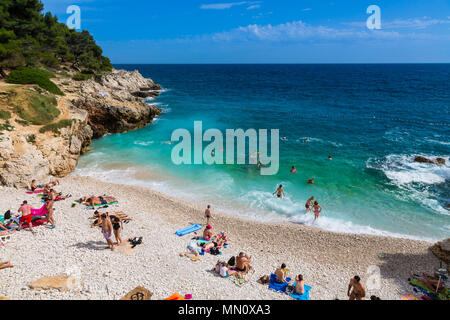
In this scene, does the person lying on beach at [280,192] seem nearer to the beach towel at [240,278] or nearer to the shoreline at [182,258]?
the shoreline at [182,258]

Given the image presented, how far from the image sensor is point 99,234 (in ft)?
41.9

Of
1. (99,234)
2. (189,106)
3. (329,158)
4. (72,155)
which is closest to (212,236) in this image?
(99,234)

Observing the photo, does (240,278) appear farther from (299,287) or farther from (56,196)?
(56,196)

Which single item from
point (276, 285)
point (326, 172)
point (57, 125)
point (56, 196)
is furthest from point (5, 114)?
point (326, 172)

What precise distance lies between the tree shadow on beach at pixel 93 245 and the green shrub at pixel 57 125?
41.2ft

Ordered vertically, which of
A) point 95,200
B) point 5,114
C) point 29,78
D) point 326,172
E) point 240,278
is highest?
point 29,78

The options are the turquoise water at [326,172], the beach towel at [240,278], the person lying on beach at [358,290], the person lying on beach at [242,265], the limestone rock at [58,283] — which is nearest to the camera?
the limestone rock at [58,283]

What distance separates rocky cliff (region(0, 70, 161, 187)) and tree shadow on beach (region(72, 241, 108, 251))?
28.9 ft

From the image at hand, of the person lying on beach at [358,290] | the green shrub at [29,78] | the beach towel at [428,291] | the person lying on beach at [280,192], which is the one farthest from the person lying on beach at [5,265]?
the green shrub at [29,78]

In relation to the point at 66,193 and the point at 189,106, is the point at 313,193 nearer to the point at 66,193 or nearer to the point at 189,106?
the point at 66,193

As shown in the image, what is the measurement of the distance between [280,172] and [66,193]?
1625 centimetres

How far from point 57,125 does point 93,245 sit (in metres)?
14.0

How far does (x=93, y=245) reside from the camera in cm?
1179

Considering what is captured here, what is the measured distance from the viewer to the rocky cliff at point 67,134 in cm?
1727
